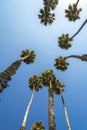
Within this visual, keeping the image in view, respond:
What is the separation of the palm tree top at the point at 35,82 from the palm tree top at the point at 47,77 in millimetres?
608

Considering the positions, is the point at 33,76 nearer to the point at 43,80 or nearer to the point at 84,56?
the point at 43,80

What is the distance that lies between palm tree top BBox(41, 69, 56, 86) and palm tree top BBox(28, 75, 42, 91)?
61cm

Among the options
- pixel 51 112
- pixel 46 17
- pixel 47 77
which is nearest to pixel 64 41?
pixel 46 17

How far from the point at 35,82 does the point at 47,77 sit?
1.87 m

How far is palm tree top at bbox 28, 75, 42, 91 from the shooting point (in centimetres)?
3728

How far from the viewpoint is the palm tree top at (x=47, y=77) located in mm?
36906

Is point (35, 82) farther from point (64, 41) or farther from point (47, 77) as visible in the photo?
point (64, 41)

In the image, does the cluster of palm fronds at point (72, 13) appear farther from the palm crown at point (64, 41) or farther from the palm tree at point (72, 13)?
the palm crown at point (64, 41)

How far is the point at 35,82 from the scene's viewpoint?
37688 millimetres

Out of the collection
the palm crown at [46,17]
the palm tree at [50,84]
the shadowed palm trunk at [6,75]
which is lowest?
the shadowed palm trunk at [6,75]

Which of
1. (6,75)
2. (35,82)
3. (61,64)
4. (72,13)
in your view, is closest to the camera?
(6,75)

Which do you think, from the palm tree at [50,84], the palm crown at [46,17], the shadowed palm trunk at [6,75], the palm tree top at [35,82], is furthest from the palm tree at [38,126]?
the palm crown at [46,17]

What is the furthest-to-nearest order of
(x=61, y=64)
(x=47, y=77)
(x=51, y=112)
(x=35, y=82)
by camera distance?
1. (x=35, y=82)
2. (x=47, y=77)
3. (x=61, y=64)
4. (x=51, y=112)

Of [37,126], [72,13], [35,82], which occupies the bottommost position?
[37,126]
